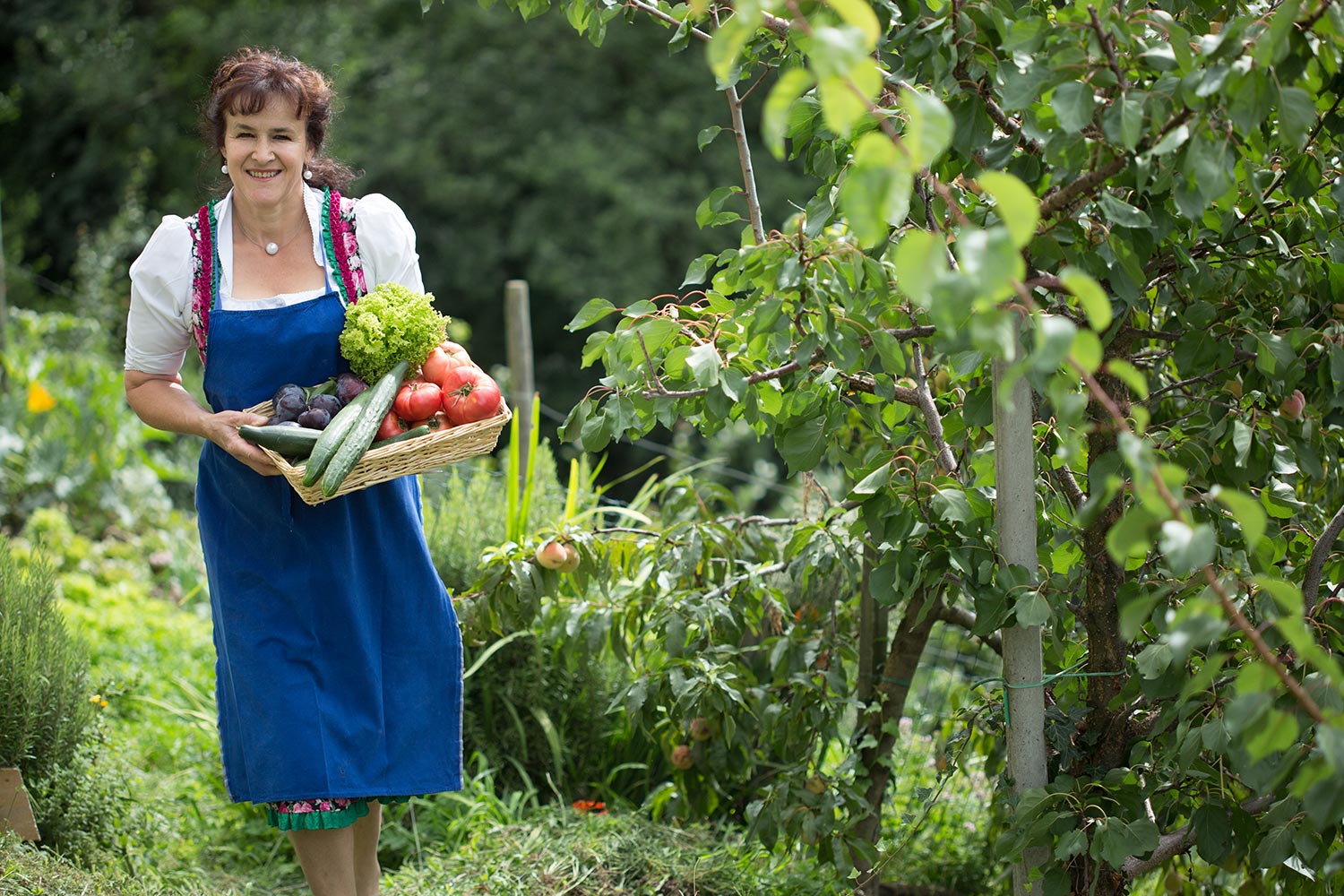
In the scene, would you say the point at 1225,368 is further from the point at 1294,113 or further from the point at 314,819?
the point at 314,819

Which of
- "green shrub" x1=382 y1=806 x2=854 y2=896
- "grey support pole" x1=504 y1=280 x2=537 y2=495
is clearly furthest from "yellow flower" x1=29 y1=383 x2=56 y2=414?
"green shrub" x1=382 y1=806 x2=854 y2=896

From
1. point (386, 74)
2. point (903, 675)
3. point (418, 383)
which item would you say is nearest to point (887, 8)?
point (418, 383)

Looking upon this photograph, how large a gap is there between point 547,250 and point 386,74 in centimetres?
285

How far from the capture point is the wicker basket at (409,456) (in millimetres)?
2082

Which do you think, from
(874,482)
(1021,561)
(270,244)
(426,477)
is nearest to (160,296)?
(270,244)

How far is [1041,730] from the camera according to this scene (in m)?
2.06

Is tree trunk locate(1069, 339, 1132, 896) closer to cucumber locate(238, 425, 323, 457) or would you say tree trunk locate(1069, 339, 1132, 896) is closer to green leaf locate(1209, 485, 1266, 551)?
green leaf locate(1209, 485, 1266, 551)

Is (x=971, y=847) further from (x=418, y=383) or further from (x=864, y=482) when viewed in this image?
(x=418, y=383)

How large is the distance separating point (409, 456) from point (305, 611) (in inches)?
15.0

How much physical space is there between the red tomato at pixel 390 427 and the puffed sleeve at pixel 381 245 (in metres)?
0.28

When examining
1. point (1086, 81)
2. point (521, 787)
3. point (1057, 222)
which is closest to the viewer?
point (1086, 81)

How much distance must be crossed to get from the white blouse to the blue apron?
58 mm

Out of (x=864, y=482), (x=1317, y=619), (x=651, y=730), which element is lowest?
(x=651, y=730)

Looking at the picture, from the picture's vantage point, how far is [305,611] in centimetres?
228
